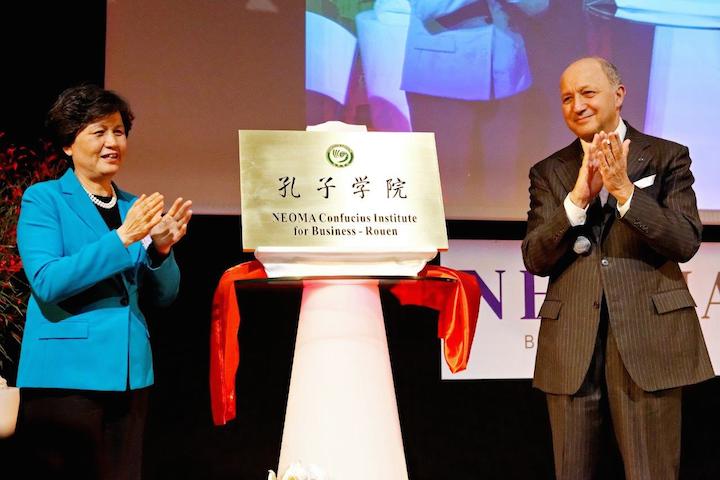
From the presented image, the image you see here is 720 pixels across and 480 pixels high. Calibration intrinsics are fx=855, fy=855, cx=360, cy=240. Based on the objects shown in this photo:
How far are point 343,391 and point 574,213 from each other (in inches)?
30.1

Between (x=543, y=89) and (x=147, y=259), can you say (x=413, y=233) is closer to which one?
(x=147, y=259)

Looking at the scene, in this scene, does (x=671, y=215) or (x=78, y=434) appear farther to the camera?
(x=671, y=215)

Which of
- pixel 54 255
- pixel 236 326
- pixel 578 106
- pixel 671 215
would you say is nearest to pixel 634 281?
pixel 671 215

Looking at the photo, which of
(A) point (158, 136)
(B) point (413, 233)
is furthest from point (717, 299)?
(A) point (158, 136)

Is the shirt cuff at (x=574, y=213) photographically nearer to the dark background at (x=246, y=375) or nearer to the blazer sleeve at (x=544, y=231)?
the blazer sleeve at (x=544, y=231)

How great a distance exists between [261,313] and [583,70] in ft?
6.39

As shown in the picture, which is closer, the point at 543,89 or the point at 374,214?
the point at 374,214

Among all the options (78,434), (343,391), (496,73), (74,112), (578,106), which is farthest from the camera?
(496,73)

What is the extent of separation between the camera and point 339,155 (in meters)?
2.22

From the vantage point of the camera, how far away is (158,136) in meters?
3.56

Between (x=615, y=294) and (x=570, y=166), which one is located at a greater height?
(x=570, y=166)

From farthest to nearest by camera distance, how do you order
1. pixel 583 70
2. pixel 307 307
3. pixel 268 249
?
pixel 583 70
pixel 307 307
pixel 268 249

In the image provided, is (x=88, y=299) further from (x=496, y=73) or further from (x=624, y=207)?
(x=496, y=73)

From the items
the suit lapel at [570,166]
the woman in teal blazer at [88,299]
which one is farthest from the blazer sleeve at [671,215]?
the woman in teal blazer at [88,299]
